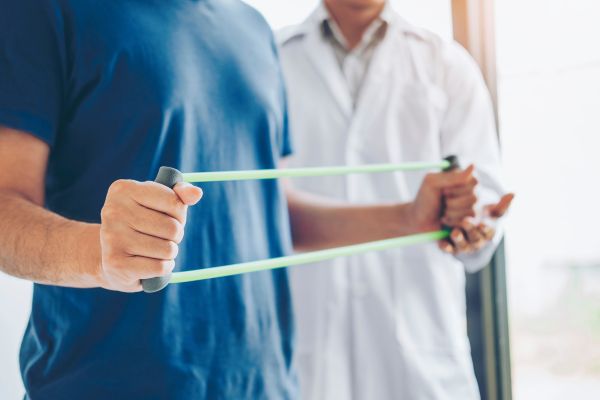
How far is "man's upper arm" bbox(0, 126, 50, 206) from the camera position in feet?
2.12

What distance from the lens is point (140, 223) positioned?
533 mm

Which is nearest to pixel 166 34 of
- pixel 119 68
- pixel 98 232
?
pixel 119 68

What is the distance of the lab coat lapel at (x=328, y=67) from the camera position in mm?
1336

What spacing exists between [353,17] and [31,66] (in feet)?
2.84

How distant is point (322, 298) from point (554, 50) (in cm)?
79

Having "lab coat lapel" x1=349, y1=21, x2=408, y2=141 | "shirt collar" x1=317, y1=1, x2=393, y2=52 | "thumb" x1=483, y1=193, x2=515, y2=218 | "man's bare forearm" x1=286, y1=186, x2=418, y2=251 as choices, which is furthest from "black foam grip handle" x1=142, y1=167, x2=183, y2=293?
"shirt collar" x1=317, y1=1, x2=393, y2=52

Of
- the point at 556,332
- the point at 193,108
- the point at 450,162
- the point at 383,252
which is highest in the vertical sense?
the point at 193,108

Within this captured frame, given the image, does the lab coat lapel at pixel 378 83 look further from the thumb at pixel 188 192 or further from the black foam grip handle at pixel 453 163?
the thumb at pixel 188 192

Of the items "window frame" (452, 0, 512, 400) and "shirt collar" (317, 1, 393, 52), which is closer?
"shirt collar" (317, 1, 393, 52)

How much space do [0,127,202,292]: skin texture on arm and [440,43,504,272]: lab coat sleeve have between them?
76cm

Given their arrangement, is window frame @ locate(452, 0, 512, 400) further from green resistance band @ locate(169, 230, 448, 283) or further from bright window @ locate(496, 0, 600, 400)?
green resistance band @ locate(169, 230, 448, 283)

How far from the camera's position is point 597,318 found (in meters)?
1.62

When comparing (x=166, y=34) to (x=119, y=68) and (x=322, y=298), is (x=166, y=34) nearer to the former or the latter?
(x=119, y=68)

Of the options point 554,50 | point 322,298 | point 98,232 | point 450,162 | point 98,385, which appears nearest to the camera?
point 98,232
